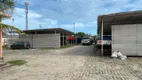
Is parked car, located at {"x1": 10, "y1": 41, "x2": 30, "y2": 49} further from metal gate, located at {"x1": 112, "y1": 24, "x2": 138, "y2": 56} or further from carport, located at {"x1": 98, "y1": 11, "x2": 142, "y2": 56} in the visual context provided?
metal gate, located at {"x1": 112, "y1": 24, "x2": 138, "y2": 56}

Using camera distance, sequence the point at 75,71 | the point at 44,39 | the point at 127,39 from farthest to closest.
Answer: the point at 44,39 → the point at 127,39 → the point at 75,71

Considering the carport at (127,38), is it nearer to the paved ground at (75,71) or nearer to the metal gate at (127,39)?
the metal gate at (127,39)

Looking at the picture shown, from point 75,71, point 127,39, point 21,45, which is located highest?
point 127,39

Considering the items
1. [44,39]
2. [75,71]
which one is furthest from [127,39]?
[44,39]

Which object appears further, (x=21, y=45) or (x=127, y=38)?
(x=21, y=45)

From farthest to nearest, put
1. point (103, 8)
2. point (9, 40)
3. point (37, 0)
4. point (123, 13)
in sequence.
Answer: point (9, 40) < point (103, 8) < point (37, 0) < point (123, 13)

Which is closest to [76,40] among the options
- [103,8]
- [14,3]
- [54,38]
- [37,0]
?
[54,38]

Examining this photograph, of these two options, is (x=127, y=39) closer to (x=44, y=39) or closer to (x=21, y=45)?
(x=44, y=39)

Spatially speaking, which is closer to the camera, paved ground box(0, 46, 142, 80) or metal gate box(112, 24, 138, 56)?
paved ground box(0, 46, 142, 80)

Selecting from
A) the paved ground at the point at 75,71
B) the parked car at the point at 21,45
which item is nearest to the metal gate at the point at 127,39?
the paved ground at the point at 75,71

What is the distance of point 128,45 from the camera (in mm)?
10656

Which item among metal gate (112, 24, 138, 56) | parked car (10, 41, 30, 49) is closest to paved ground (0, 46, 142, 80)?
metal gate (112, 24, 138, 56)

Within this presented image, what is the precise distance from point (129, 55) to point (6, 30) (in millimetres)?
8894

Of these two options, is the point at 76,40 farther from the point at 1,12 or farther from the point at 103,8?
the point at 1,12
